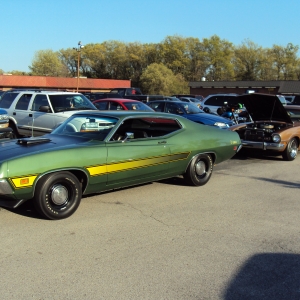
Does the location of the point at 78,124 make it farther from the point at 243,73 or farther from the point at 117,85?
the point at 243,73

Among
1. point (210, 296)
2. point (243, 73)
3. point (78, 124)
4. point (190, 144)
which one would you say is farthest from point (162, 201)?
point (243, 73)

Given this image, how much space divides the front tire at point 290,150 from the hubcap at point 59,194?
273 inches

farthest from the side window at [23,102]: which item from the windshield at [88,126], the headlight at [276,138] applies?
the headlight at [276,138]

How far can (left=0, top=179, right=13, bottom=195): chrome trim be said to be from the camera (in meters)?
4.68

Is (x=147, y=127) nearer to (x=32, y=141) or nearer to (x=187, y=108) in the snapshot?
(x=32, y=141)

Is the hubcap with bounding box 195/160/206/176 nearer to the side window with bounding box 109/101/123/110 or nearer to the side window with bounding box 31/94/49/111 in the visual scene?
the side window with bounding box 31/94/49/111

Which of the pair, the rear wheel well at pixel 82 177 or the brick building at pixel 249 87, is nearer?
the rear wheel well at pixel 82 177

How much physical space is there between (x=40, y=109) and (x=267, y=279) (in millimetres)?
8778

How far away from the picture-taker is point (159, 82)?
65250 mm

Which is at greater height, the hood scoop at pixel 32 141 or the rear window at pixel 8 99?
the rear window at pixel 8 99

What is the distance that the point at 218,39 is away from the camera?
8581cm

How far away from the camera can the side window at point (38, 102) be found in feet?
37.3

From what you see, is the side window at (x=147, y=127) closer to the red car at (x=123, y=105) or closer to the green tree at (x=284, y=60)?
the red car at (x=123, y=105)

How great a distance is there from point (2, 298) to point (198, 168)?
15.1 ft
